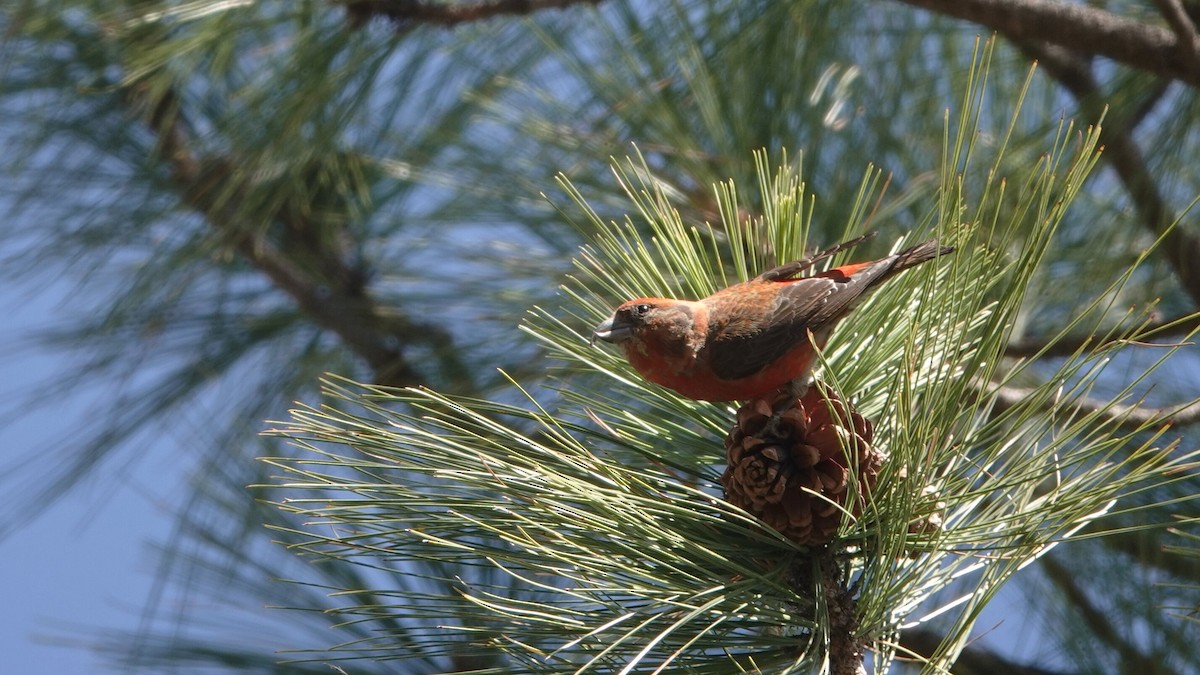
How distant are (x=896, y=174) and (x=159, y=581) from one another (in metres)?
1.98

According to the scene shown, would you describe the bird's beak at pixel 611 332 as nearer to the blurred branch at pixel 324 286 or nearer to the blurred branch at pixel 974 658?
the blurred branch at pixel 974 658

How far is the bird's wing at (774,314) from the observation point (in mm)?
1526

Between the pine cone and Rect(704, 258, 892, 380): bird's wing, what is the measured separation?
166 mm

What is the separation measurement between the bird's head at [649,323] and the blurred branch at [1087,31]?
29.2 inches

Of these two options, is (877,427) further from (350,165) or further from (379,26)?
(350,165)

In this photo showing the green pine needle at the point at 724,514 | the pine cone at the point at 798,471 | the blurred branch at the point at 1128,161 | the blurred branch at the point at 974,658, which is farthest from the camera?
the blurred branch at the point at 974,658

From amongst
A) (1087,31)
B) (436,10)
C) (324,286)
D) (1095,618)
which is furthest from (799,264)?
(324,286)

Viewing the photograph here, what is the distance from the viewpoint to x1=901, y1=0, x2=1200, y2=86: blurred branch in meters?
1.78

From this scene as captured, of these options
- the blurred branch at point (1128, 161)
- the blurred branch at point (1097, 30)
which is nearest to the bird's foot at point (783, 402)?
the blurred branch at point (1097, 30)

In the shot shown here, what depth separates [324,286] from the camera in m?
3.06

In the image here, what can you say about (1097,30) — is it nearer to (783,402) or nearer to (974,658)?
(783,402)

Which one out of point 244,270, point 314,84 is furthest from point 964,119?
point 244,270

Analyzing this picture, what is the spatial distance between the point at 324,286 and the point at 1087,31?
77.9 inches

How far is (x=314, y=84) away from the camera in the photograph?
7.48ft
